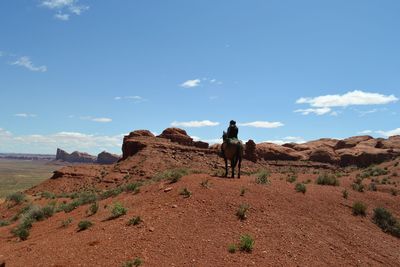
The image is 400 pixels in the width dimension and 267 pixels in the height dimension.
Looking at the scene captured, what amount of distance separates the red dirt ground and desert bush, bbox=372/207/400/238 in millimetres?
351

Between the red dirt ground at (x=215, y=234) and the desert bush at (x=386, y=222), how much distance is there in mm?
351

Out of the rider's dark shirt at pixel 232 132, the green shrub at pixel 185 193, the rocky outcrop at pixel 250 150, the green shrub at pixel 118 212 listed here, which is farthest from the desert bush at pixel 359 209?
the rocky outcrop at pixel 250 150

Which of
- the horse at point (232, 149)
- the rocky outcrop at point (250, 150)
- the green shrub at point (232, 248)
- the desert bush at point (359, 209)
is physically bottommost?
the green shrub at point (232, 248)

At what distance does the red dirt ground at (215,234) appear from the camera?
11250mm

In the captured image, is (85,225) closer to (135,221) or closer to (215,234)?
(135,221)

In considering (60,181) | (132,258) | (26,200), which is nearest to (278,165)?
(60,181)

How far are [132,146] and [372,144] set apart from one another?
145ft

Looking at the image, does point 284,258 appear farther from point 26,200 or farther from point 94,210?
point 26,200

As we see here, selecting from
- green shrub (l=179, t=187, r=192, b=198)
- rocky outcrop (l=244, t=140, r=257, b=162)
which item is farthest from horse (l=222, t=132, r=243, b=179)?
rocky outcrop (l=244, t=140, r=257, b=162)

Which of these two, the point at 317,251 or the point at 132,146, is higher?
the point at 132,146

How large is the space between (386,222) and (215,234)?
8931mm

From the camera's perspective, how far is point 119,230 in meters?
13.2

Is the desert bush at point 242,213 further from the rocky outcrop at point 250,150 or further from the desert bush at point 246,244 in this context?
the rocky outcrop at point 250,150

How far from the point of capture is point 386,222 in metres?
17.1
